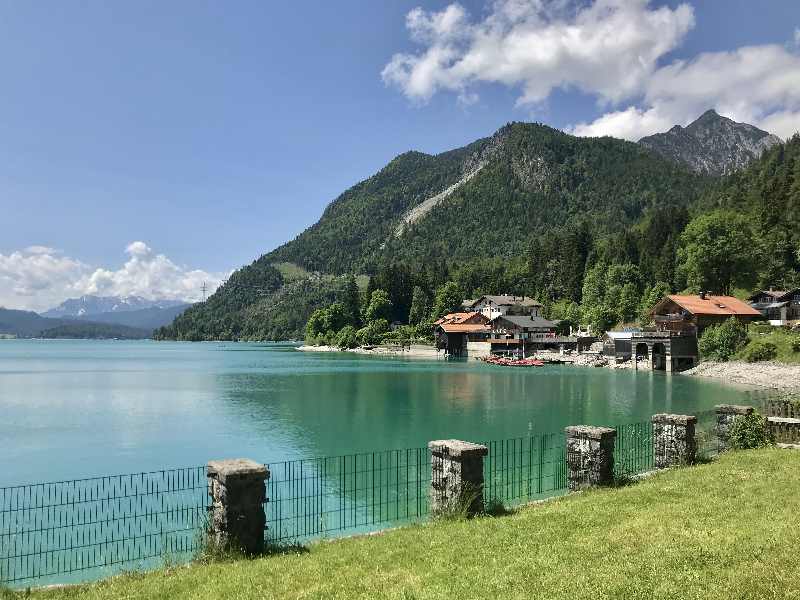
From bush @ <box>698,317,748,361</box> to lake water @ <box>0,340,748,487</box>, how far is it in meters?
8.59

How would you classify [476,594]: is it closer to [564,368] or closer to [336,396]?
[336,396]

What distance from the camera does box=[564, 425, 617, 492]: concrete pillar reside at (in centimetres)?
1517

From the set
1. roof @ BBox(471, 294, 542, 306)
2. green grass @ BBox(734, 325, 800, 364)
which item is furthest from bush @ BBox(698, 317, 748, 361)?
roof @ BBox(471, 294, 542, 306)

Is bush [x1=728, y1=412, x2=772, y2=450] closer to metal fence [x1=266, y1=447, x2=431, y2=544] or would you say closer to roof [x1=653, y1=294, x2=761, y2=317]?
metal fence [x1=266, y1=447, x2=431, y2=544]

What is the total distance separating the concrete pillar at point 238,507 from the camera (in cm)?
1045

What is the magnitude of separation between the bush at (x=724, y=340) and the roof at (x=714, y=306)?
17.9 feet

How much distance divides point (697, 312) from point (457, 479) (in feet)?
305

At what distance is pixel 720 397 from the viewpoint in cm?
5684

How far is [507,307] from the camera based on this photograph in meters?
168

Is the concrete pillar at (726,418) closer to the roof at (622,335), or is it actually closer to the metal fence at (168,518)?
the metal fence at (168,518)

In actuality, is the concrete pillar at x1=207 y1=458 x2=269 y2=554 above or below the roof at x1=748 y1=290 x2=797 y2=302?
below

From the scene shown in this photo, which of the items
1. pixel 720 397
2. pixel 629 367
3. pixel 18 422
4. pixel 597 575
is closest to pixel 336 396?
pixel 18 422

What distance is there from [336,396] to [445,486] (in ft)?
158

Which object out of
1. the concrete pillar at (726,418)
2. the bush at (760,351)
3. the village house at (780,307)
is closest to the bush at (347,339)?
the village house at (780,307)
